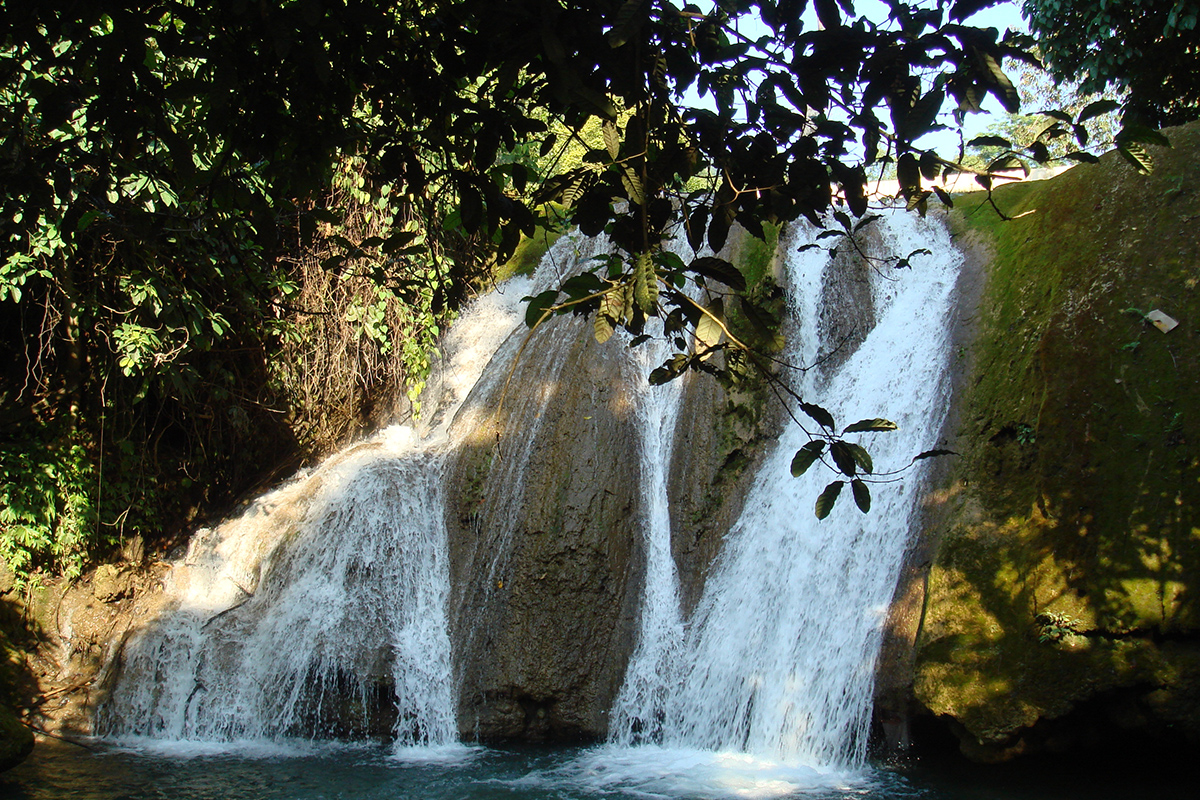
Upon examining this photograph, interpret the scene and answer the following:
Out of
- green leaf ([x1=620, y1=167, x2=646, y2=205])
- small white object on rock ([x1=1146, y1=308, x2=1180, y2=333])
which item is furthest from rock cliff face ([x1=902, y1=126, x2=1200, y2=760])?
green leaf ([x1=620, y1=167, x2=646, y2=205])

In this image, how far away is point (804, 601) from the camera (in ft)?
22.3

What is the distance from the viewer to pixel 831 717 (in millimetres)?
6070

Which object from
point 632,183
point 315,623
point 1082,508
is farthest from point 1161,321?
point 315,623

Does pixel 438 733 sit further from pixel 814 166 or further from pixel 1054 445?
pixel 814 166

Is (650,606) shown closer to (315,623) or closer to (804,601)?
(804,601)

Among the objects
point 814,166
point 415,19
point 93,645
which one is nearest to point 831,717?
point 814,166

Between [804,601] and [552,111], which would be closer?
[552,111]

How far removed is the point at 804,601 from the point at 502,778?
8.86ft

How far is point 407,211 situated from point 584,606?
222 inches

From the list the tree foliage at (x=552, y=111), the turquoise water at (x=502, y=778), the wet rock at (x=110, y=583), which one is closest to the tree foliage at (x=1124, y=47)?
the turquoise water at (x=502, y=778)

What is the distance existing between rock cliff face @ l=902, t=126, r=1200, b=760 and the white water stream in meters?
0.55

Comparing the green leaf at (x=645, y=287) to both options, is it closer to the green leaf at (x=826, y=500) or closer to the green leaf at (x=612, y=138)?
the green leaf at (x=612, y=138)

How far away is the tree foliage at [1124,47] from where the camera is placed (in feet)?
29.9

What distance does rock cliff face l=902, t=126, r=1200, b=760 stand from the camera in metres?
5.31
